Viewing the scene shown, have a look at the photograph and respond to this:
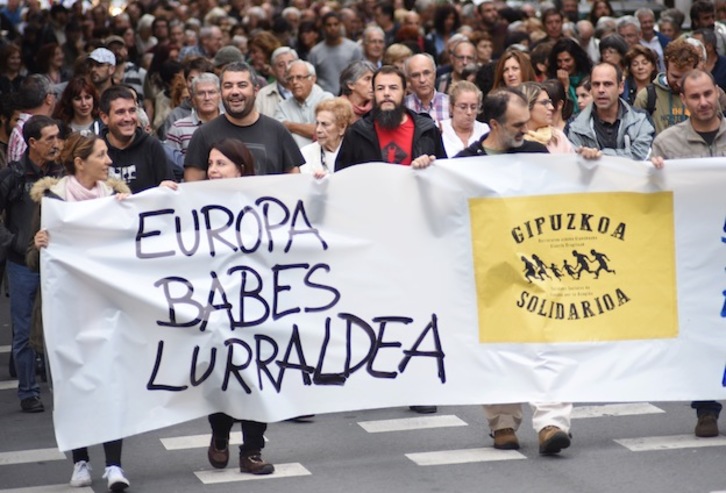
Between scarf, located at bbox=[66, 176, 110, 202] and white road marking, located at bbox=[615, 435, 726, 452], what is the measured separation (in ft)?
9.52

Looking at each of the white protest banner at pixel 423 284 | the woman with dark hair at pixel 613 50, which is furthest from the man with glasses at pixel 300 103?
the white protest banner at pixel 423 284

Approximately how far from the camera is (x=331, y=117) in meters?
11.0

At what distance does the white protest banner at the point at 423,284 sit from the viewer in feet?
27.0

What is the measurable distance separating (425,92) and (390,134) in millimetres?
2632

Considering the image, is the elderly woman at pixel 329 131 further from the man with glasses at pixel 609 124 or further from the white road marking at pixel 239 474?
the white road marking at pixel 239 474

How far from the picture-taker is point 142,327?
8195 mm

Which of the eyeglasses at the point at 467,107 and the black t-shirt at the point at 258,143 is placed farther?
the eyeglasses at the point at 467,107

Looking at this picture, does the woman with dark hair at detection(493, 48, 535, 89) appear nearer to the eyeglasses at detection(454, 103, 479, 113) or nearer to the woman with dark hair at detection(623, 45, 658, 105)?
the woman with dark hair at detection(623, 45, 658, 105)

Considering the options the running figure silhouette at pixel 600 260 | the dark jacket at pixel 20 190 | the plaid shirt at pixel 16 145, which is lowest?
the running figure silhouette at pixel 600 260

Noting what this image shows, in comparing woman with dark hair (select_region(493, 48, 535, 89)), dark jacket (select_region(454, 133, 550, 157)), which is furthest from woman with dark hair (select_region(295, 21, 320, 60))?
dark jacket (select_region(454, 133, 550, 157))

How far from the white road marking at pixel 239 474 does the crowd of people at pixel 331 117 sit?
58mm

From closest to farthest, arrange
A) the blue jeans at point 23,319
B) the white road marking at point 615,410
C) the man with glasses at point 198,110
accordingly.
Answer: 1. the white road marking at point 615,410
2. the blue jeans at point 23,319
3. the man with glasses at point 198,110

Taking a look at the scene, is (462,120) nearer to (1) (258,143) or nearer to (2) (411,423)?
(1) (258,143)

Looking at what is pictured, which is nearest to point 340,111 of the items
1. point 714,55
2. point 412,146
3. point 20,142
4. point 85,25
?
point 412,146
